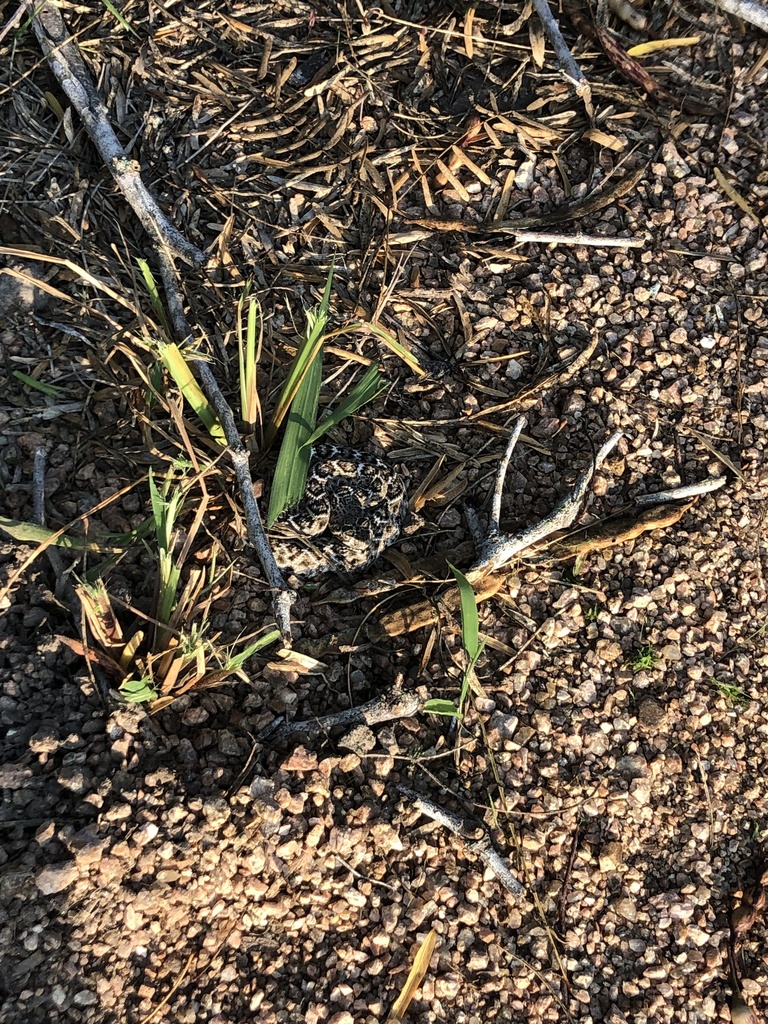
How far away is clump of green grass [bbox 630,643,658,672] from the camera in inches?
84.4

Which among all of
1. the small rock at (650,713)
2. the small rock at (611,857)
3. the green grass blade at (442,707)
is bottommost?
the small rock at (611,857)

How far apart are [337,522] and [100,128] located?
1488 mm

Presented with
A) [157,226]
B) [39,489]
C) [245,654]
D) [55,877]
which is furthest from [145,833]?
[157,226]

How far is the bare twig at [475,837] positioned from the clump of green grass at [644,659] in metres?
0.61

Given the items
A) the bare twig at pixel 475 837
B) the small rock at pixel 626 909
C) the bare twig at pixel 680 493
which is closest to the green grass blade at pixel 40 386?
the bare twig at pixel 475 837

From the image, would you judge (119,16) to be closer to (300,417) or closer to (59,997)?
(300,417)

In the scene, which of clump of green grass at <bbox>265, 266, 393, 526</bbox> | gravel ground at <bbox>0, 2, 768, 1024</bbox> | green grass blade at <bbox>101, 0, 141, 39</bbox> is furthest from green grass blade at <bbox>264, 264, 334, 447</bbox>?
green grass blade at <bbox>101, 0, 141, 39</bbox>

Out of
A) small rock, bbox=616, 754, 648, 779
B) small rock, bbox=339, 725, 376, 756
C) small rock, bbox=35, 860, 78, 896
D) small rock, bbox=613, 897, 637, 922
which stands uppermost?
small rock, bbox=35, 860, 78, 896

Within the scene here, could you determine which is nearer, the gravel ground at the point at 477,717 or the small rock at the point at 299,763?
the gravel ground at the point at 477,717

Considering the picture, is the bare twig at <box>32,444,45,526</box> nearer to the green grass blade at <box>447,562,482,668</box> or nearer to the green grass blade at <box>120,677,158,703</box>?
the green grass blade at <box>120,677,158,703</box>

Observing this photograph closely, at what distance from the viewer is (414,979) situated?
1.78 metres

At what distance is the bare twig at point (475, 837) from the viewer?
1.89 meters

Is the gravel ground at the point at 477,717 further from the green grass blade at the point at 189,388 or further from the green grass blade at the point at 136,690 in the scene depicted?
the green grass blade at the point at 189,388

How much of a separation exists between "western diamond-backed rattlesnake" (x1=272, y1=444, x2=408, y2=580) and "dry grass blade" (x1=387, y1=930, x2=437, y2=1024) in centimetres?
95
